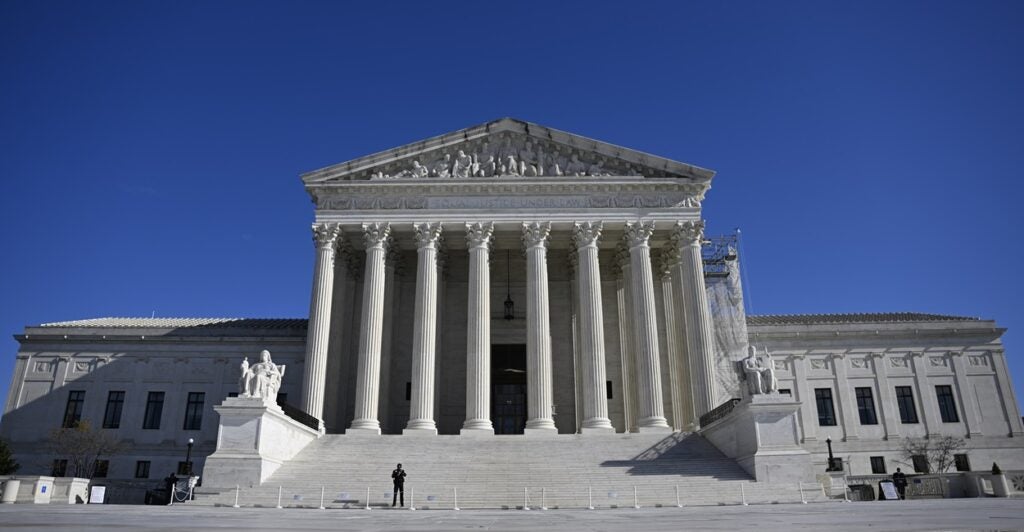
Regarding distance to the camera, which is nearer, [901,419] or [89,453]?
[89,453]

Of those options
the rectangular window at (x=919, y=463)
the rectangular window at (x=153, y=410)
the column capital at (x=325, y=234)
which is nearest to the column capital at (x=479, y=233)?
the column capital at (x=325, y=234)

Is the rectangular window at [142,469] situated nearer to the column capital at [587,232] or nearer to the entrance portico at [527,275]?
the entrance portico at [527,275]

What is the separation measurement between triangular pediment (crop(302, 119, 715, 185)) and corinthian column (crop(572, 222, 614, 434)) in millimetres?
3867

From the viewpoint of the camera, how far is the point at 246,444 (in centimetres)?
2584

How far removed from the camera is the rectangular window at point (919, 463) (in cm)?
4044

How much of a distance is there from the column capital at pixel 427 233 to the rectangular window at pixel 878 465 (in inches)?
1180

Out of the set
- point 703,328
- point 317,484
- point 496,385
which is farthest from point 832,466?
point 317,484

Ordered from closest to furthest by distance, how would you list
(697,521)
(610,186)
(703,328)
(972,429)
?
(697,521) → (703,328) → (610,186) → (972,429)

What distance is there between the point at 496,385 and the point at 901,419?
25756mm

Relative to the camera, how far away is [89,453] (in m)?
38.2

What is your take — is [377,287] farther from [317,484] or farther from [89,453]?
[89,453]

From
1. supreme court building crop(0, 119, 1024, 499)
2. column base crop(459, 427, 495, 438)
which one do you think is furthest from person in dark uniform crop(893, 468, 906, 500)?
column base crop(459, 427, 495, 438)

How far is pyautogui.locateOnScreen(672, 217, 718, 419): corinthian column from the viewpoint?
34.0 meters

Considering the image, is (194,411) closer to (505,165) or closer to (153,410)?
(153,410)
